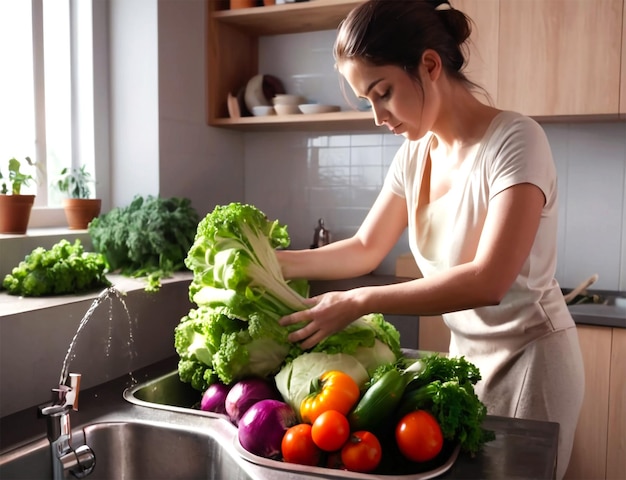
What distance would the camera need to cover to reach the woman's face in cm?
121

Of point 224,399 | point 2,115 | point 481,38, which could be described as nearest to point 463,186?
point 224,399

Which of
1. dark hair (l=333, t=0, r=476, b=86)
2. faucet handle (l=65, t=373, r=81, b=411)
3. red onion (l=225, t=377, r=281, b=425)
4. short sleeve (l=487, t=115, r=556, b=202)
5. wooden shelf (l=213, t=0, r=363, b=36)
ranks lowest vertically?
red onion (l=225, t=377, r=281, b=425)

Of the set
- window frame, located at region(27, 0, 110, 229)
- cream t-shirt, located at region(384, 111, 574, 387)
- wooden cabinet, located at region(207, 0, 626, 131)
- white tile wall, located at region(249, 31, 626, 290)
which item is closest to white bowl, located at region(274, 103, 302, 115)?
wooden cabinet, located at region(207, 0, 626, 131)

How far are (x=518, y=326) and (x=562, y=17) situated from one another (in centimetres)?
137

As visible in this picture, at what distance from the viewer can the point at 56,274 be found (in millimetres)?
1564

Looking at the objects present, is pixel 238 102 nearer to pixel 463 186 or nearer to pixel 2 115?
pixel 2 115

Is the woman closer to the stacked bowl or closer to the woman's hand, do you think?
the woman's hand

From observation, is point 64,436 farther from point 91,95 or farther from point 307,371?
point 91,95

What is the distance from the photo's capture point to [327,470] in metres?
0.88

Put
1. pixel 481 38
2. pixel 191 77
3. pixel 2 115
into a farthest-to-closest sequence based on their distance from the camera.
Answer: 1. pixel 191 77
2. pixel 481 38
3. pixel 2 115

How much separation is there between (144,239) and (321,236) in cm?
98

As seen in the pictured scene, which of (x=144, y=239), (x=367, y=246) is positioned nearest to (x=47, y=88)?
(x=144, y=239)

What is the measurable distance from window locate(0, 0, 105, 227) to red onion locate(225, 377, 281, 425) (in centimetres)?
133

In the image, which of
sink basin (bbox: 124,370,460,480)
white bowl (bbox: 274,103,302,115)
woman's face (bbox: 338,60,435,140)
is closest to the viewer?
sink basin (bbox: 124,370,460,480)
